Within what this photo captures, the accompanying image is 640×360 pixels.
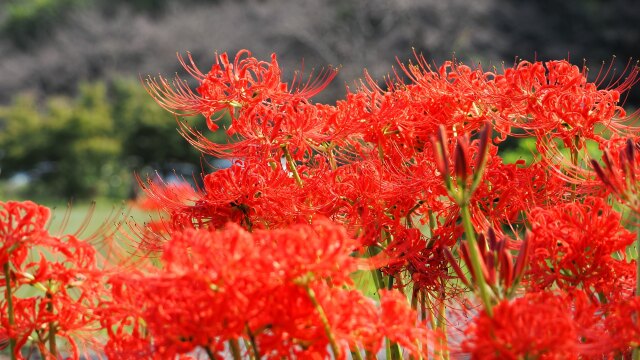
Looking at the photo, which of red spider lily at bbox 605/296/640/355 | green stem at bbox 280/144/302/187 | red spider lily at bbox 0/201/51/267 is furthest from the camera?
green stem at bbox 280/144/302/187

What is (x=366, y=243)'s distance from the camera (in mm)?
1731

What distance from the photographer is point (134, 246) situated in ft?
6.39

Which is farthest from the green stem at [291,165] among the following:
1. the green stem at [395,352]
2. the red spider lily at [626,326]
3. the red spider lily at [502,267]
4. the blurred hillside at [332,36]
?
the blurred hillside at [332,36]

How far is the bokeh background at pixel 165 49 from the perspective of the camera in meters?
16.5

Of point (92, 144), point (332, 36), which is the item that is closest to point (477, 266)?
point (332, 36)

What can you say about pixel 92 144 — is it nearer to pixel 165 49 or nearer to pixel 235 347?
pixel 165 49

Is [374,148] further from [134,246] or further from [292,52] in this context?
[292,52]

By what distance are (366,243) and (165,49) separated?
21.2m

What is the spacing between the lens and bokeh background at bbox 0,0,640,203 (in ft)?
54.2

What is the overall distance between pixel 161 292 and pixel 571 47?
16263 mm

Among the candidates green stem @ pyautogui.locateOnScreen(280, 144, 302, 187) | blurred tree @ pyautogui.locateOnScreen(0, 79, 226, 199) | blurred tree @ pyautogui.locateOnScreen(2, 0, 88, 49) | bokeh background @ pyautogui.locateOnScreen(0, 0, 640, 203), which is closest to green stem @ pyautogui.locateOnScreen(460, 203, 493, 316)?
green stem @ pyautogui.locateOnScreen(280, 144, 302, 187)

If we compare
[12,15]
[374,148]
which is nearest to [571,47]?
[374,148]

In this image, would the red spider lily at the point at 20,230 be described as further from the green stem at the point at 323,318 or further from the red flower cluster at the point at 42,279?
the green stem at the point at 323,318

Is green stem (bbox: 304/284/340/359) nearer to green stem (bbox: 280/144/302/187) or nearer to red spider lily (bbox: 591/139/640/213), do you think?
red spider lily (bbox: 591/139/640/213)
